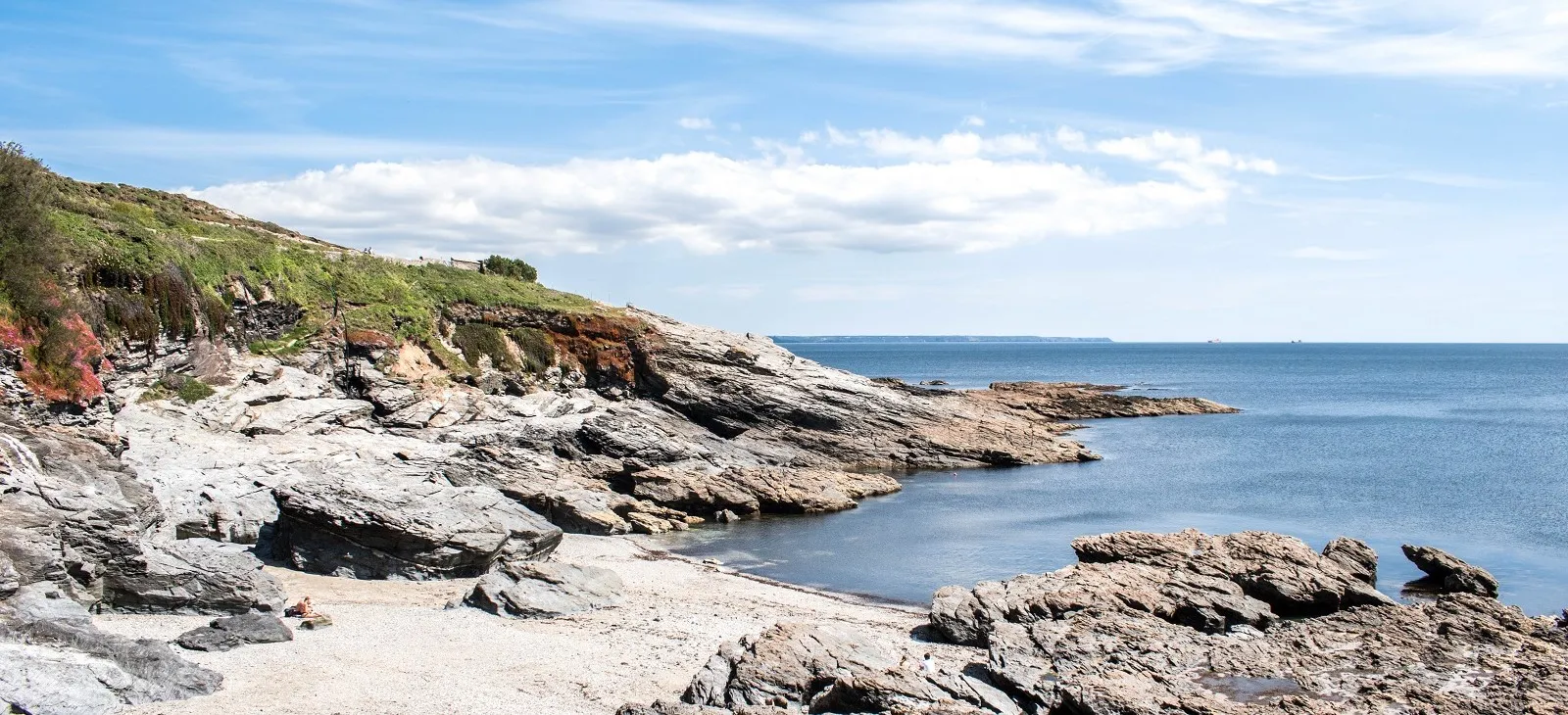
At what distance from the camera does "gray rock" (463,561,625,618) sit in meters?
24.1

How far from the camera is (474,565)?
28.4 metres

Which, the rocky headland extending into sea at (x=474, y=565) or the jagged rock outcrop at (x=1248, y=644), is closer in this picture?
the jagged rock outcrop at (x=1248, y=644)

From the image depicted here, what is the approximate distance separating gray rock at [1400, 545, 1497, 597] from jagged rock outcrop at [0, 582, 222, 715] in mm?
29904

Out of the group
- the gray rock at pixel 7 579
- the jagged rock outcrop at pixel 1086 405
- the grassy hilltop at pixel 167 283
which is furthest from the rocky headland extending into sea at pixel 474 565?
the jagged rock outcrop at pixel 1086 405

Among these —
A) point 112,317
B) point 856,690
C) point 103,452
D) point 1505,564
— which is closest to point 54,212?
point 112,317

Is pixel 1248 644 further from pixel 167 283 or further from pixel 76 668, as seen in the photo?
pixel 167 283

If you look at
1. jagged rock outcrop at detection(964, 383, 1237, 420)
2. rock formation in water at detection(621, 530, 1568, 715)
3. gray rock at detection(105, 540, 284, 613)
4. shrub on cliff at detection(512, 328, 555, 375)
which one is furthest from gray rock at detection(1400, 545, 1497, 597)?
jagged rock outcrop at detection(964, 383, 1237, 420)

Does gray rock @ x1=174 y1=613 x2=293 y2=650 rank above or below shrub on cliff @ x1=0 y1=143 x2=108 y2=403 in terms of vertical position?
below

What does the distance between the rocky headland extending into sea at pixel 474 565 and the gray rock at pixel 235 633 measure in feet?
0.19

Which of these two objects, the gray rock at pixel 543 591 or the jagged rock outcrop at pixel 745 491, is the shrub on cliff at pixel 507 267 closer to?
the jagged rock outcrop at pixel 745 491

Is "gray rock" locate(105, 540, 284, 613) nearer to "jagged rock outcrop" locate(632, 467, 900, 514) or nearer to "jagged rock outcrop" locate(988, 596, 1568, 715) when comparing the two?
"jagged rock outcrop" locate(988, 596, 1568, 715)

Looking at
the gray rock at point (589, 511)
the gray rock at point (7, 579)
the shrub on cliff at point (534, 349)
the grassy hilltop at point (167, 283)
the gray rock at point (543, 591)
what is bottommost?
the gray rock at point (589, 511)

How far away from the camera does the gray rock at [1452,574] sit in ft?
92.3

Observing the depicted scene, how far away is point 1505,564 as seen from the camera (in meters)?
32.6
